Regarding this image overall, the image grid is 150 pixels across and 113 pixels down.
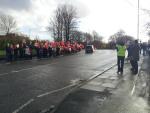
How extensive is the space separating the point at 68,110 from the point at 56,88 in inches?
136

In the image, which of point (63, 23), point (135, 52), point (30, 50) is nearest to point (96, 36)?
point (63, 23)

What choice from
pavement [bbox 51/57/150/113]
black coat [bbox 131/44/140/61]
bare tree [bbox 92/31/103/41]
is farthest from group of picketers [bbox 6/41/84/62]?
bare tree [bbox 92/31/103/41]

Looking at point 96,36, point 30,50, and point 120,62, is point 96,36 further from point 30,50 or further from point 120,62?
point 120,62

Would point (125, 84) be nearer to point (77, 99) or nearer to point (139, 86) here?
point (139, 86)

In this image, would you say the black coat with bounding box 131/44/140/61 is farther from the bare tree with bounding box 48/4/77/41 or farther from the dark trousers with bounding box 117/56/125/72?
the bare tree with bounding box 48/4/77/41

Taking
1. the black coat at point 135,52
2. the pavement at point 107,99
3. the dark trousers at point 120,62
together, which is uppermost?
the black coat at point 135,52

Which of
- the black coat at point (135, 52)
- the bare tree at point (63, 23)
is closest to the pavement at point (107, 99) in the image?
the black coat at point (135, 52)

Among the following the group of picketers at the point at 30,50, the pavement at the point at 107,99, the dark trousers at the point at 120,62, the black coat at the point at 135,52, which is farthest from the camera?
the group of picketers at the point at 30,50

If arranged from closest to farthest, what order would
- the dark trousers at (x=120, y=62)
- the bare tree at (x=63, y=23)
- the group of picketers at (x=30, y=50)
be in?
1. the dark trousers at (x=120, y=62)
2. the group of picketers at (x=30, y=50)
3. the bare tree at (x=63, y=23)

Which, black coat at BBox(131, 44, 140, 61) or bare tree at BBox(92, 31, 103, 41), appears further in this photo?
bare tree at BBox(92, 31, 103, 41)

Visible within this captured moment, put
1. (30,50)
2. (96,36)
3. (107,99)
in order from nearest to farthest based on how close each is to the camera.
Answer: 1. (107,99)
2. (30,50)
3. (96,36)

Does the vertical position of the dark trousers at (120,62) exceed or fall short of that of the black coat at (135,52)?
it falls short

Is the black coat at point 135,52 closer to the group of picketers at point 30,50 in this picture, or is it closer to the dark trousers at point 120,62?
the dark trousers at point 120,62

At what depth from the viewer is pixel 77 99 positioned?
376 inches
